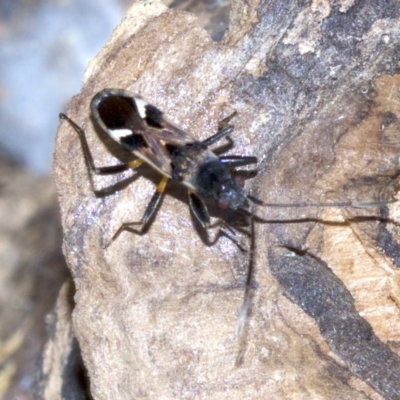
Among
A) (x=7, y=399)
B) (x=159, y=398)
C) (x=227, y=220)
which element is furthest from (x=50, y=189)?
(x=159, y=398)

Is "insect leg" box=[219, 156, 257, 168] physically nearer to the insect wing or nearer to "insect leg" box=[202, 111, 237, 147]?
"insect leg" box=[202, 111, 237, 147]

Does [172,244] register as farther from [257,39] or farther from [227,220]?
[257,39]

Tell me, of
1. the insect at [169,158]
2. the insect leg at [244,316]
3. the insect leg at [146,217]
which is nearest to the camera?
the insect leg at [244,316]

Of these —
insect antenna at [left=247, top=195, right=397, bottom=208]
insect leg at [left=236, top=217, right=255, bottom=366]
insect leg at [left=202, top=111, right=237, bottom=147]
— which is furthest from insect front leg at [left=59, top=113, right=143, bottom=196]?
insect leg at [left=236, top=217, right=255, bottom=366]

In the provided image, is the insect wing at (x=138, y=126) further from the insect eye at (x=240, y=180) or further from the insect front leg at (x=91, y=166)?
the insect eye at (x=240, y=180)

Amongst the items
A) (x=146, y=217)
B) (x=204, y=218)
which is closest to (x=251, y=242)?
(x=204, y=218)

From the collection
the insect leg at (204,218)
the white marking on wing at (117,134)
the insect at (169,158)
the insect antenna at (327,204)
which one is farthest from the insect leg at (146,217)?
the insect antenna at (327,204)

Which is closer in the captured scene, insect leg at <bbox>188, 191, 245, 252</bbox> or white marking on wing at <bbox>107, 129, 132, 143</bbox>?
insect leg at <bbox>188, 191, 245, 252</bbox>
